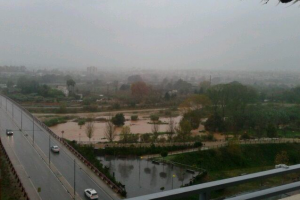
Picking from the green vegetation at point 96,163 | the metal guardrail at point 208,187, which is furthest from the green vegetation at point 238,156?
the metal guardrail at point 208,187

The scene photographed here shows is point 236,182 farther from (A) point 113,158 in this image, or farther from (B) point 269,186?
(A) point 113,158

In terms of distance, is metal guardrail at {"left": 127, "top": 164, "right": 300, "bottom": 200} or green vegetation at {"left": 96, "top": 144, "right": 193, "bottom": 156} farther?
green vegetation at {"left": 96, "top": 144, "right": 193, "bottom": 156}

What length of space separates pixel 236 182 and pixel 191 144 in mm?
6025

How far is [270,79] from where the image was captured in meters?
19.0

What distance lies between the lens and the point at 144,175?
13.4 feet

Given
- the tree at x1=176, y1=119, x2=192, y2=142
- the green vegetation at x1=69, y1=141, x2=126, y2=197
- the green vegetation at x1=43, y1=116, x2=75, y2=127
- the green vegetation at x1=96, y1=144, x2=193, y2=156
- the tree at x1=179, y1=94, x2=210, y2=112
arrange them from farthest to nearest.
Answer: the tree at x1=179, y1=94, x2=210, y2=112 < the green vegetation at x1=43, y1=116, x2=75, y2=127 < the tree at x1=176, y1=119, x2=192, y2=142 < the green vegetation at x1=96, y1=144, x2=193, y2=156 < the green vegetation at x1=69, y1=141, x2=126, y2=197

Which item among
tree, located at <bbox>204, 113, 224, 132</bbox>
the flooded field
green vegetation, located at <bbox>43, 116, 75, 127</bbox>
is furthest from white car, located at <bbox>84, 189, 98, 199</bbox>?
green vegetation, located at <bbox>43, 116, 75, 127</bbox>

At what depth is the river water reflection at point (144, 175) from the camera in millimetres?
3416

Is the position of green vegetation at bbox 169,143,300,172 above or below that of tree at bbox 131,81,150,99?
below

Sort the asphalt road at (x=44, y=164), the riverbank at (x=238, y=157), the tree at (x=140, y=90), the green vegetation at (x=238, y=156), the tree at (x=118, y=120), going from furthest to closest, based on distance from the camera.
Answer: the tree at (x=140, y=90), the tree at (x=118, y=120), the green vegetation at (x=238, y=156), the riverbank at (x=238, y=157), the asphalt road at (x=44, y=164)

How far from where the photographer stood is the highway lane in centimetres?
294

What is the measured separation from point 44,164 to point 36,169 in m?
0.49

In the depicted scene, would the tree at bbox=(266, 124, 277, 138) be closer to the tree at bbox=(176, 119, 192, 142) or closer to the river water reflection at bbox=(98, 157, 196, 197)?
→ the tree at bbox=(176, 119, 192, 142)

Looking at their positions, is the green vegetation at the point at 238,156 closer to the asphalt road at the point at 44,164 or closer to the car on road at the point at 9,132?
the asphalt road at the point at 44,164
